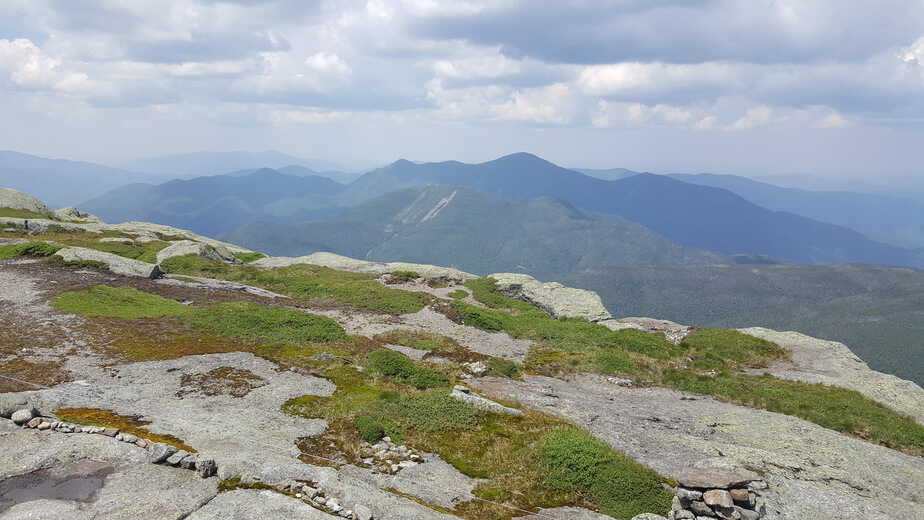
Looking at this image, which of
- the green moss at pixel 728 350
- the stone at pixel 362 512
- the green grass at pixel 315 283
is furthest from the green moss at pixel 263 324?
the green moss at pixel 728 350

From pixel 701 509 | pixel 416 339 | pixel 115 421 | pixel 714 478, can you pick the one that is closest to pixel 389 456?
pixel 115 421

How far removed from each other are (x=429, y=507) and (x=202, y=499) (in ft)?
23.0

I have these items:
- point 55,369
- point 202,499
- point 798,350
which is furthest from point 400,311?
point 798,350

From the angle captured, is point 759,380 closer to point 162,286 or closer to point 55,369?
point 55,369

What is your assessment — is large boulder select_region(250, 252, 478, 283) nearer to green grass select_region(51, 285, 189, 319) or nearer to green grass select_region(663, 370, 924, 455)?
green grass select_region(51, 285, 189, 319)

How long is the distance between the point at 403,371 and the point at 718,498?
732 inches

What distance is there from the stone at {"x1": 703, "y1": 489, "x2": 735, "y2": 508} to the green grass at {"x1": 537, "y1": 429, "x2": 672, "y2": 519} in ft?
4.37

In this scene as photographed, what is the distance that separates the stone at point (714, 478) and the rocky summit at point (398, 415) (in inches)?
3.8

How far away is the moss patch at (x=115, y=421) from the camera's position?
18.4 meters

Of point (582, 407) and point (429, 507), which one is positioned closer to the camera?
point (429, 507)

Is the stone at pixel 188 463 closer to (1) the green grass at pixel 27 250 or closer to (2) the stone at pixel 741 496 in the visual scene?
(2) the stone at pixel 741 496

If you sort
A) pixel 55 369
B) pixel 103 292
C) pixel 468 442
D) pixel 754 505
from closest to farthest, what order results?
pixel 754 505, pixel 468 442, pixel 55 369, pixel 103 292

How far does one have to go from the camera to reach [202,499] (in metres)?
14.6

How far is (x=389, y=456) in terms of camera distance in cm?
1994
